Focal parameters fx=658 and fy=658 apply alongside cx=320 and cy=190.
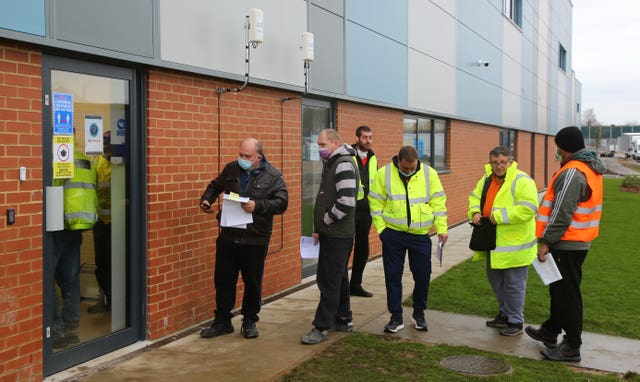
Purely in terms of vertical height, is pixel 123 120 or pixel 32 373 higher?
pixel 123 120

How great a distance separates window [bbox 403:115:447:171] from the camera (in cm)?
1301

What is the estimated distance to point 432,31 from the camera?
1387 cm

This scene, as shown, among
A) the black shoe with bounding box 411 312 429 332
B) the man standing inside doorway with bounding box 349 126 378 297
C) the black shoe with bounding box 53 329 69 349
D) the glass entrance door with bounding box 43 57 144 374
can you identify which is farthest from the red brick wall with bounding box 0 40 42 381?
the man standing inside doorway with bounding box 349 126 378 297

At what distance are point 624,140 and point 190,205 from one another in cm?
10818

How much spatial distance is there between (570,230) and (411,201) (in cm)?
144

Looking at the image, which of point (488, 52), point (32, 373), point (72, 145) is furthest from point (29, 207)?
point (488, 52)

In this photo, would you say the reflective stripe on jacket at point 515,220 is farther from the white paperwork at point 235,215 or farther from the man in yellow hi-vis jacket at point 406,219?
the white paperwork at point 235,215

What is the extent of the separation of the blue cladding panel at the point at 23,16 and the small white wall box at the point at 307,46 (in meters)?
3.91

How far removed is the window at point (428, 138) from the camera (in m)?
13.0

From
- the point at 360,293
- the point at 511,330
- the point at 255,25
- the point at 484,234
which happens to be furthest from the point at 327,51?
the point at 511,330

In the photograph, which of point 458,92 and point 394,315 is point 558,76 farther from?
point 394,315

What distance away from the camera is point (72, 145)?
199 inches

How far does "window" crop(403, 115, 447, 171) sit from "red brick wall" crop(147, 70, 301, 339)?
19.4ft

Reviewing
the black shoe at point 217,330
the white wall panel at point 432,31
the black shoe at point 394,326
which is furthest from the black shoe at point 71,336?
the white wall panel at point 432,31
